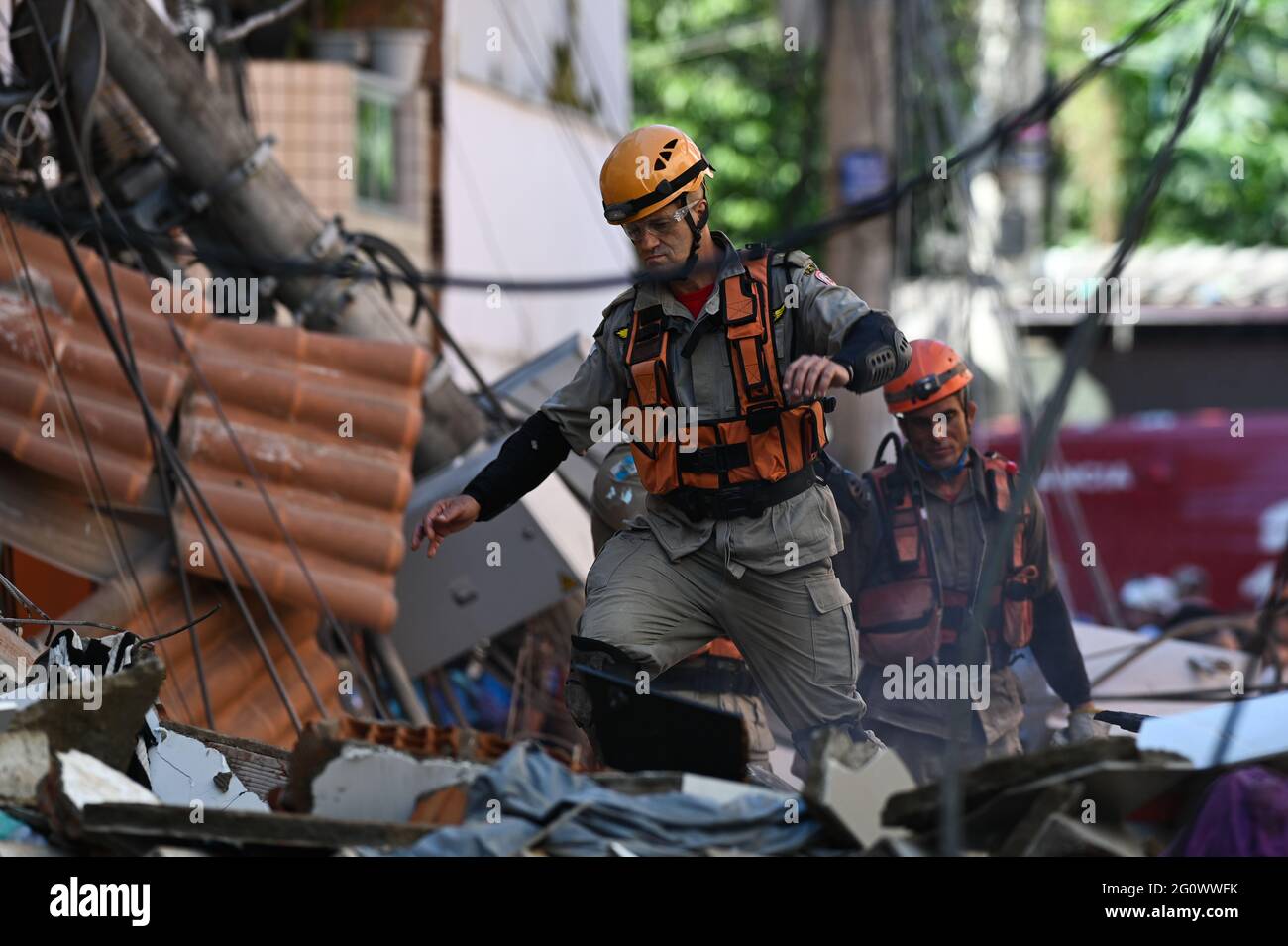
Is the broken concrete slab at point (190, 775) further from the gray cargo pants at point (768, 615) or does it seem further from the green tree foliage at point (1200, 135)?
the green tree foliage at point (1200, 135)

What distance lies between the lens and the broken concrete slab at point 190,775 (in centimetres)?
466

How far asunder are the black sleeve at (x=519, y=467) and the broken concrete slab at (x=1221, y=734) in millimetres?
1994

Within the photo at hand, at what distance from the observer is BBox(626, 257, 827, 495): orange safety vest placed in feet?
16.5

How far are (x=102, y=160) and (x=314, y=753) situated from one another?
504 centimetres

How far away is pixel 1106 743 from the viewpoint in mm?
3793

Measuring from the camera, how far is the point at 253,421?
25.7ft

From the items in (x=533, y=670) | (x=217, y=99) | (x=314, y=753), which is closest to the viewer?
(x=314, y=753)

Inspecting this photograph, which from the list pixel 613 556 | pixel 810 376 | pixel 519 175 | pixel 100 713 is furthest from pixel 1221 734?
pixel 519 175

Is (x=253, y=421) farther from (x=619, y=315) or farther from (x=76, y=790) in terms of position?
(x=76, y=790)

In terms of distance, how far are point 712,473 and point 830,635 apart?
1.92ft

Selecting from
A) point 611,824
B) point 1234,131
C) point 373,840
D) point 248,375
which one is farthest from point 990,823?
point 1234,131
